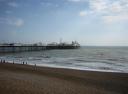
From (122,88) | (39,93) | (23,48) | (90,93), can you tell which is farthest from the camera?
(23,48)

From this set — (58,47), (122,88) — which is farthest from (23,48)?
(122,88)

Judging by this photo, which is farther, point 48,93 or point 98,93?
point 98,93

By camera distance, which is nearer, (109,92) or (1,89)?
(1,89)

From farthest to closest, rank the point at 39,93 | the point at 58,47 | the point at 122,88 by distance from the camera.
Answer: the point at 58,47 → the point at 122,88 → the point at 39,93

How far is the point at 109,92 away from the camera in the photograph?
963 cm

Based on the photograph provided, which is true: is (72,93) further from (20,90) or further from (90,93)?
(20,90)

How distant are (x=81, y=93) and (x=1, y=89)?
162 inches

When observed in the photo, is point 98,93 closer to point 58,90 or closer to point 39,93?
point 58,90

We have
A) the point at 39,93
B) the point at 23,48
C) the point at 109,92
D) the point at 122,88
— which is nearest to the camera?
the point at 39,93

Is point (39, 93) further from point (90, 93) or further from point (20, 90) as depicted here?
point (90, 93)

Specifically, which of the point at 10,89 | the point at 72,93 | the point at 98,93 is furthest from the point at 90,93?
the point at 10,89

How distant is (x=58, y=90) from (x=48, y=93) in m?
0.83

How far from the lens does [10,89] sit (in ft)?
28.5

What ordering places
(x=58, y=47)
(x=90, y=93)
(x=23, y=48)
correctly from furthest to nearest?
(x=58, y=47) < (x=23, y=48) < (x=90, y=93)
